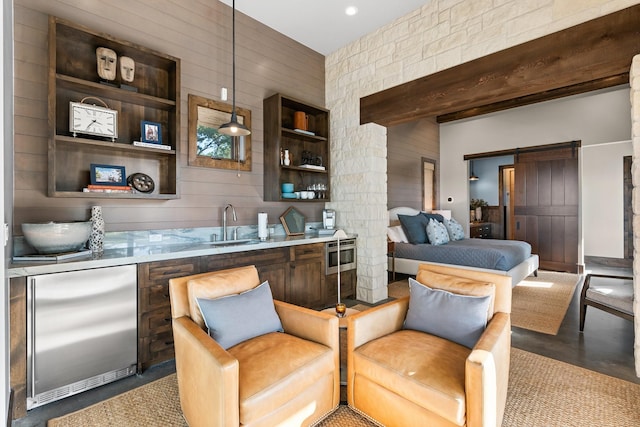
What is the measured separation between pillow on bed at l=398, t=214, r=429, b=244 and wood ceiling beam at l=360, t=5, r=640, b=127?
81.5 inches

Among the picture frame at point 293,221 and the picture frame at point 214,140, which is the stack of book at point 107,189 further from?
the picture frame at point 293,221

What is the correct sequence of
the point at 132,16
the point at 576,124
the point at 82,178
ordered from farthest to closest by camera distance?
1. the point at 576,124
2. the point at 132,16
3. the point at 82,178

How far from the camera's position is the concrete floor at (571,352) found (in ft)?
6.59

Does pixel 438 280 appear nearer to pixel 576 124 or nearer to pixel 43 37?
pixel 43 37

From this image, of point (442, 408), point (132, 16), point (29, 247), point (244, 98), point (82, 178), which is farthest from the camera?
point (244, 98)

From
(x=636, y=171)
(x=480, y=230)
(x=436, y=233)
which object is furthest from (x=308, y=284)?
(x=480, y=230)

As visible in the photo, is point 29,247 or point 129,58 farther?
point 129,58

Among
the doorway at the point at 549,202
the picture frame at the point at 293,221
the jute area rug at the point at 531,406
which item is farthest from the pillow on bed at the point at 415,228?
the jute area rug at the point at 531,406

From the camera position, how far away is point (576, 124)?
5.91 m

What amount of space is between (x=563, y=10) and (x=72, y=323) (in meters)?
4.53

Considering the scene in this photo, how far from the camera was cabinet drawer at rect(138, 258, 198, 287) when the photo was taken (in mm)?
2318

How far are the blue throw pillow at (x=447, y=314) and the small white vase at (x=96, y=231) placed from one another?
245 cm

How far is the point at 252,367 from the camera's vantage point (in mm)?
1591

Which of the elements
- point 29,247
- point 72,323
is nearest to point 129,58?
point 29,247
